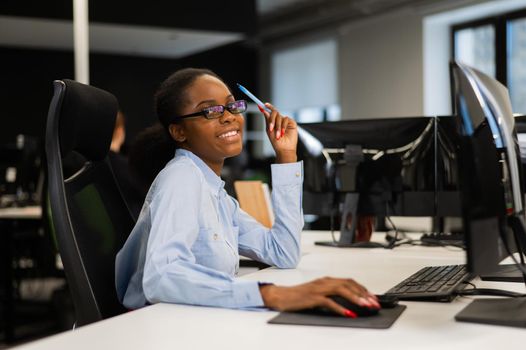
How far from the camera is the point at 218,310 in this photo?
4.05 feet

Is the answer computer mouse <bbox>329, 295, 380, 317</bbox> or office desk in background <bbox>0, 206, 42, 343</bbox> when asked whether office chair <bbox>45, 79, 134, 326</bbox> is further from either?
office desk in background <bbox>0, 206, 42, 343</bbox>

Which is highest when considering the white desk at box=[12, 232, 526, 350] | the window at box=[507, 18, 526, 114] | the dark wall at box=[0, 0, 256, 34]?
the dark wall at box=[0, 0, 256, 34]

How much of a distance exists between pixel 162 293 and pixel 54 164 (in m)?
0.40

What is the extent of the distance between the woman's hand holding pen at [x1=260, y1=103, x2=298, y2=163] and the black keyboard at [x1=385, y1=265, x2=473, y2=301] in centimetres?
45

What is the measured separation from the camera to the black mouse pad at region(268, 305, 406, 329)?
1097 mm

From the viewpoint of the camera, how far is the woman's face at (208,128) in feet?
5.16

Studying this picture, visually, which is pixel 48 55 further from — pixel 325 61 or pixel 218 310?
pixel 218 310

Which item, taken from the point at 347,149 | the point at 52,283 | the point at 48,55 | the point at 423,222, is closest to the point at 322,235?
the point at 347,149

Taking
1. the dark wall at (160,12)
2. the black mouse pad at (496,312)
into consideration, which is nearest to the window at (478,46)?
the dark wall at (160,12)

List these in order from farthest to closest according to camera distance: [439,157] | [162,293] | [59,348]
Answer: [439,157]
[162,293]
[59,348]

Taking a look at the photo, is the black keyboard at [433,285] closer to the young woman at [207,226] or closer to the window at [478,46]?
the young woman at [207,226]

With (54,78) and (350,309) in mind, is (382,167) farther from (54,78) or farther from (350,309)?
(54,78)

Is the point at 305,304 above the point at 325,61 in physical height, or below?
below

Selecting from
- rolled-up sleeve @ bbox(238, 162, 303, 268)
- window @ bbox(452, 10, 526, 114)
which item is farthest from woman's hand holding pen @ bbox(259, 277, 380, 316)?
window @ bbox(452, 10, 526, 114)
